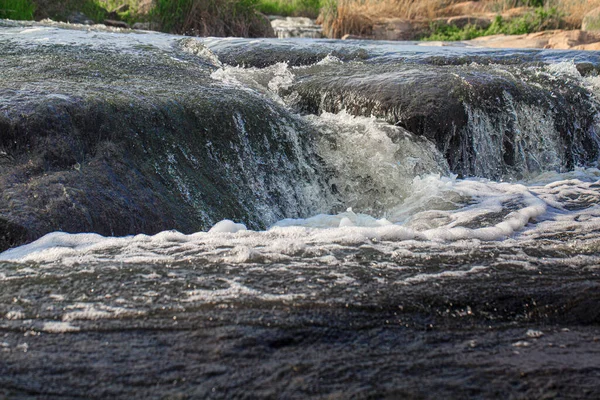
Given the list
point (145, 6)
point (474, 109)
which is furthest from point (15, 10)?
point (474, 109)

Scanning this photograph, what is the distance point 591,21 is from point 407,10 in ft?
13.1

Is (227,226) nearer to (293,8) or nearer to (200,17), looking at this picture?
(200,17)

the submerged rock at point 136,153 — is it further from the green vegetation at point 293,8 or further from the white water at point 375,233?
the green vegetation at point 293,8

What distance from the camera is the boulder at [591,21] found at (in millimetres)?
12071

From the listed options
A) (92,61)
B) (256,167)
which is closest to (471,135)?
(256,167)

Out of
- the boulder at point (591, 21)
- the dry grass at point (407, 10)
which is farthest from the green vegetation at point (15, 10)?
the boulder at point (591, 21)

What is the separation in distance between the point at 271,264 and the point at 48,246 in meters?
1.03

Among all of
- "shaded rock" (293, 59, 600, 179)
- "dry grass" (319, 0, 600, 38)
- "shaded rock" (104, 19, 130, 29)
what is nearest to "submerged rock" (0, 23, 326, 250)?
"shaded rock" (293, 59, 600, 179)

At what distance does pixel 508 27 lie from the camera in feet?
45.6

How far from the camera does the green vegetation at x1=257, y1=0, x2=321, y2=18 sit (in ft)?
55.2

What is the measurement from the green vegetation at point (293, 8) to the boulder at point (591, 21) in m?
6.51

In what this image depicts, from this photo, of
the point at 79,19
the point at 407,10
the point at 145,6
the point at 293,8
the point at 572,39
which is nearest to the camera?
the point at 572,39

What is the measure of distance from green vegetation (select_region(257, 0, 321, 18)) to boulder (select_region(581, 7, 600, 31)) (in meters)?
6.51

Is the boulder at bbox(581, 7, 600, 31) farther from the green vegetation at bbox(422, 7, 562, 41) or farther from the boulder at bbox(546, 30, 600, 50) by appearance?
the boulder at bbox(546, 30, 600, 50)
